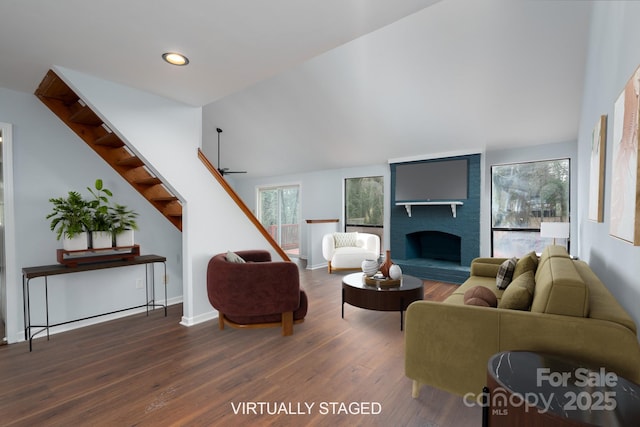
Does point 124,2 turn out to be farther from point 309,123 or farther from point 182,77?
point 309,123

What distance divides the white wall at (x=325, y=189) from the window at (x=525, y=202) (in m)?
1.97

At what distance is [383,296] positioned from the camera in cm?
313

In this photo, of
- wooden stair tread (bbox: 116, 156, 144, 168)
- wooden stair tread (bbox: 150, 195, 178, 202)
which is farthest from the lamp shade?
wooden stair tread (bbox: 116, 156, 144, 168)

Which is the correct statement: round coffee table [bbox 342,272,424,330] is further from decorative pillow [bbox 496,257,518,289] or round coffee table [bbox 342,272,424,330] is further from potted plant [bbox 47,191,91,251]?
potted plant [bbox 47,191,91,251]

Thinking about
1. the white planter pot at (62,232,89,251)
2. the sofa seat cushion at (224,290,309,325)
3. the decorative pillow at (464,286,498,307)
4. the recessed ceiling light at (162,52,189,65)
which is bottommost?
the sofa seat cushion at (224,290,309,325)

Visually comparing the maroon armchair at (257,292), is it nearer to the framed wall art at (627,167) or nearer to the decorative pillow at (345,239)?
the framed wall art at (627,167)

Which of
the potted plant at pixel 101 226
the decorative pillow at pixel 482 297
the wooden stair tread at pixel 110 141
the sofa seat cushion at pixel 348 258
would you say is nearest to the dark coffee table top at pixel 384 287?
the decorative pillow at pixel 482 297

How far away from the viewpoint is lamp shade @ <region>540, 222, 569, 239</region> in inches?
159

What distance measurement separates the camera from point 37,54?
2.26 m

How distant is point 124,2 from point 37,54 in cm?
114

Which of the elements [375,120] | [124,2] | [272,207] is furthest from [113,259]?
[272,207]

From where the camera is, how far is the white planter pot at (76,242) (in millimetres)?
2922

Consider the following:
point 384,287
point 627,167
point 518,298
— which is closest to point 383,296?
point 384,287

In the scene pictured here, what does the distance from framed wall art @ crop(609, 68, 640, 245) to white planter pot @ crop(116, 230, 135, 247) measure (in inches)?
152
